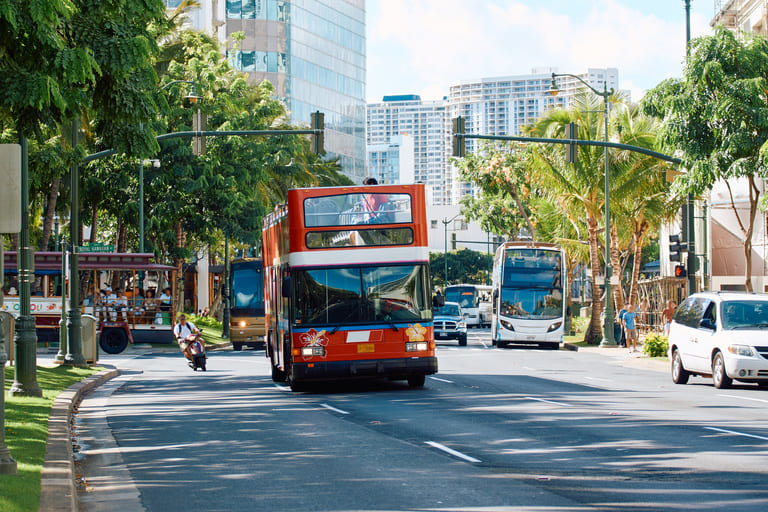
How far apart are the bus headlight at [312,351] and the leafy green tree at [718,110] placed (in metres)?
11.5

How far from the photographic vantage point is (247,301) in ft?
139

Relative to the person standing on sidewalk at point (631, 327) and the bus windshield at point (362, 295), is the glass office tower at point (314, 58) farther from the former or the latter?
the bus windshield at point (362, 295)

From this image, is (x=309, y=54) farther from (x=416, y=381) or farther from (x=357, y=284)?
(x=357, y=284)

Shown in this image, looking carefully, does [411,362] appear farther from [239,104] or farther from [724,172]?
[239,104]

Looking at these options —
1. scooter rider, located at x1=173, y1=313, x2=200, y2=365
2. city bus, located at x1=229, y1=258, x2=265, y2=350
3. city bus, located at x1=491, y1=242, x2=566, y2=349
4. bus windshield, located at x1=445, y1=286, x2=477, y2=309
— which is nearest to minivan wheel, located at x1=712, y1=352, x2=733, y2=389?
scooter rider, located at x1=173, y1=313, x2=200, y2=365

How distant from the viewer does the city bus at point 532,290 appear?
42812 mm

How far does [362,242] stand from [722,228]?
3441 cm

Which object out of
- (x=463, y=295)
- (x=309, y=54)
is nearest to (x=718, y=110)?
(x=463, y=295)

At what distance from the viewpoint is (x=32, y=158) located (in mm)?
23000

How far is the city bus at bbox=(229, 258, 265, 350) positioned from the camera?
4216 cm

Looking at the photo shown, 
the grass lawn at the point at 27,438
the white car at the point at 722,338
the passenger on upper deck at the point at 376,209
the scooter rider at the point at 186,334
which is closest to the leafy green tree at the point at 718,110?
the white car at the point at 722,338

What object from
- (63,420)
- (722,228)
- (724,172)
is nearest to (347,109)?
(722,228)

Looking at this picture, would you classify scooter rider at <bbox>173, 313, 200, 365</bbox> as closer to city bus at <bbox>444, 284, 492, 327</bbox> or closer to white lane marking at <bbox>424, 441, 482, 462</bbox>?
white lane marking at <bbox>424, 441, 482, 462</bbox>

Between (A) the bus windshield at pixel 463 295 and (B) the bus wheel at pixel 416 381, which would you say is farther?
(A) the bus windshield at pixel 463 295
